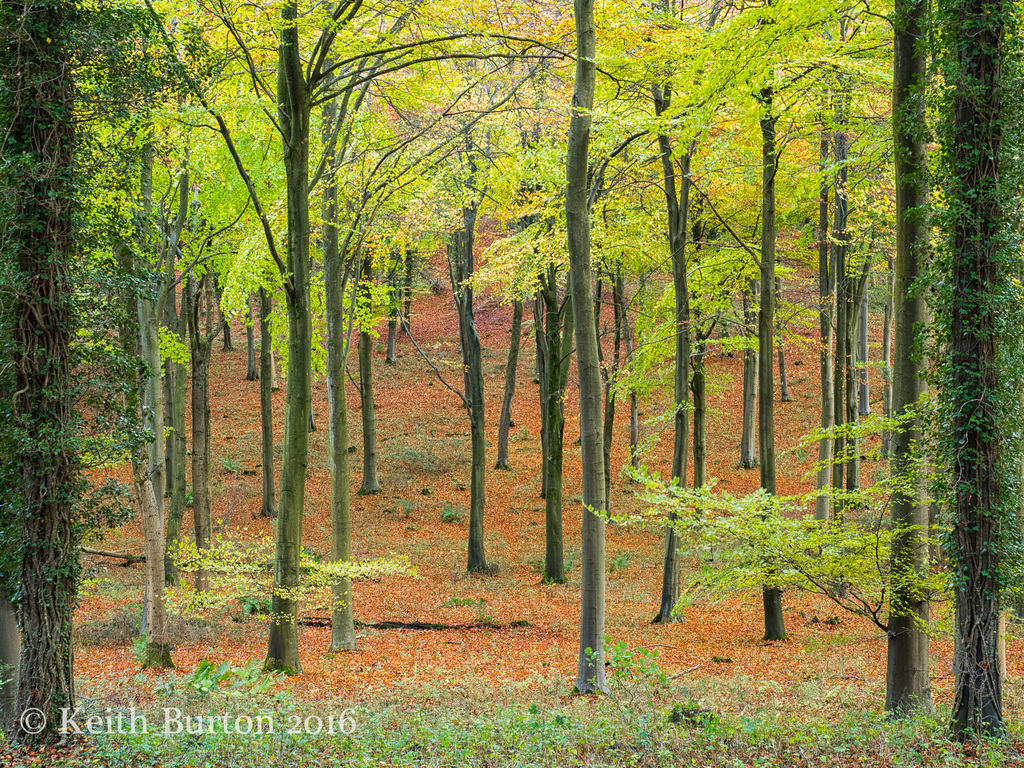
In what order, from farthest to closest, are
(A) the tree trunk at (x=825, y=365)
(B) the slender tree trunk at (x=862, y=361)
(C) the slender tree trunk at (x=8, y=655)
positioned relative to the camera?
(B) the slender tree trunk at (x=862, y=361) < (A) the tree trunk at (x=825, y=365) < (C) the slender tree trunk at (x=8, y=655)

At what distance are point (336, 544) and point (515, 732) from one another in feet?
19.3

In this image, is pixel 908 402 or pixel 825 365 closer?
pixel 908 402

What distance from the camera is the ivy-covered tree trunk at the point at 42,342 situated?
5.73 meters

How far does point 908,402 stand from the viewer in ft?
20.9

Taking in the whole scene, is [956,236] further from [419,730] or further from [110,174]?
[110,174]

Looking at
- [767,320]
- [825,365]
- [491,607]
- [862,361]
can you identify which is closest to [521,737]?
[767,320]

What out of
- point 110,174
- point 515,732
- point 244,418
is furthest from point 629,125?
point 244,418

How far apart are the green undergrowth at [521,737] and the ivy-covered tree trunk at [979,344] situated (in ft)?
2.45

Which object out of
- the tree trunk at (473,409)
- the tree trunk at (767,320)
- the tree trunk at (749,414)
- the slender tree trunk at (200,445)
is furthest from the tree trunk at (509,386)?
the tree trunk at (767,320)

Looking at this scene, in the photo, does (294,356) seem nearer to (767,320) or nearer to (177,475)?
(767,320)

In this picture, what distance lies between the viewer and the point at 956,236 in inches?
216

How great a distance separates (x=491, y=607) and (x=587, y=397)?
8325mm

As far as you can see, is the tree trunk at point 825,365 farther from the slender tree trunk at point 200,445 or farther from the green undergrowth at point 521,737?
the slender tree trunk at point 200,445

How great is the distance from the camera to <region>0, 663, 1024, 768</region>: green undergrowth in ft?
16.8
